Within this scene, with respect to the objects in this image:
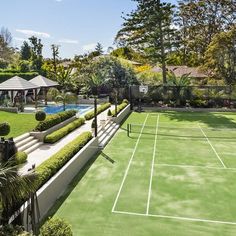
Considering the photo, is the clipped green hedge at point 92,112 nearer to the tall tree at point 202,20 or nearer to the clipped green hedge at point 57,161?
the clipped green hedge at point 57,161

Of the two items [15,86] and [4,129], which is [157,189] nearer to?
[4,129]

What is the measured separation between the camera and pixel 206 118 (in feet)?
90.0

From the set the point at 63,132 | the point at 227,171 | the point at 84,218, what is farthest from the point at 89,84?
the point at 84,218

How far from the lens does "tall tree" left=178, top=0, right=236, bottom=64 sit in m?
48.9

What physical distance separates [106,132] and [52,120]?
11.9ft

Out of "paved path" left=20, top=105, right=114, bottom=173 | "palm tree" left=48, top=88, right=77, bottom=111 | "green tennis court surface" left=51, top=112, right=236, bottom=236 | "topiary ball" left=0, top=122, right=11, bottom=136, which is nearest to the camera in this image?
"green tennis court surface" left=51, top=112, right=236, bottom=236

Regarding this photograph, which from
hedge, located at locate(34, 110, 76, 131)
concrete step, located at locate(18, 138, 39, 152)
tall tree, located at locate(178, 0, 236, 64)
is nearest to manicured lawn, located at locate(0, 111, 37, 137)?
hedge, located at locate(34, 110, 76, 131)

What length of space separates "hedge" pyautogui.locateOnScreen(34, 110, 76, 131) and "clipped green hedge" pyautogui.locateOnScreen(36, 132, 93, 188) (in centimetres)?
300

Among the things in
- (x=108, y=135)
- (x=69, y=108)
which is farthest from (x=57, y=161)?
(x=69, y=108)

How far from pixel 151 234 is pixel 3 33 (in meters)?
106

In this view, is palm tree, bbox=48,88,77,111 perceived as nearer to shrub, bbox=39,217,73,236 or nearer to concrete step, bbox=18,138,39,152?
concrete step, bbox=18,138,39,152

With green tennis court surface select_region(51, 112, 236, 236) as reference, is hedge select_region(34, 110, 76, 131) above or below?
above

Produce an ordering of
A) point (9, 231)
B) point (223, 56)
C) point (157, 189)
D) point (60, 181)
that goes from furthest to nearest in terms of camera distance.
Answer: point (223, 56) → point (157, 189) → point (60, 181) → point (9, 231)

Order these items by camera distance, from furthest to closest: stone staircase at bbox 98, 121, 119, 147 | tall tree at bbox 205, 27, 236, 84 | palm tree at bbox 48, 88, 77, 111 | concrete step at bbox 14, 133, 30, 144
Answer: tall tree at bbox 205, 27, 236, 84 → palm tree at bbox 48, 88, 77, 111 → stone staircase at bbox 98, 121, 119, 147 → concrete step at bbox 14, 133, 30, 144
